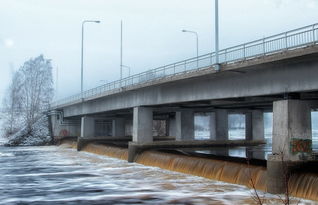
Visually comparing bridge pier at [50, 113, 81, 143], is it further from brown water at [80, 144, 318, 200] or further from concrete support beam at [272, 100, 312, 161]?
concrete support beam at [272, 100, 312, 161]

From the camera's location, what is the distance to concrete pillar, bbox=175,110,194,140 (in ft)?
179

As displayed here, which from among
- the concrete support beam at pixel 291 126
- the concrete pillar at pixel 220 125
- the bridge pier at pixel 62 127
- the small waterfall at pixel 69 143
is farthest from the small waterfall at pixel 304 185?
the bridge pier at pixel 62 127

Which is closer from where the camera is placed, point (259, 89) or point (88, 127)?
point (259, 89)

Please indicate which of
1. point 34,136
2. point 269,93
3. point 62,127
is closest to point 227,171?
point 269,93

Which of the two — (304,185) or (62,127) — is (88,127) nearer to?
(62,127)

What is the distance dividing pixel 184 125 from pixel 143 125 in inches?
461

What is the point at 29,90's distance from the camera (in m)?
111

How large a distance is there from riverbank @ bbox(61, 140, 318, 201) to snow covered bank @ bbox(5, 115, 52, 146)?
155ft

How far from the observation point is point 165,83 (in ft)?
120

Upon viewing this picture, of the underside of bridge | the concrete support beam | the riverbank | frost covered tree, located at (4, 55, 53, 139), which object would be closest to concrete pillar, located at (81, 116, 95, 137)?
the underside of bridge

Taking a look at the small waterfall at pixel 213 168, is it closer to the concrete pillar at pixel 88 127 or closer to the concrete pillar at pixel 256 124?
the concrete pillar at pixel 256 124

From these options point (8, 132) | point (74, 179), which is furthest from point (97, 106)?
point (8, 132)

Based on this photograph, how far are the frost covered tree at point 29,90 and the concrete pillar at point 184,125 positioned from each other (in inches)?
2226

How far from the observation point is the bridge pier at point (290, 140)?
2300 centimetres
